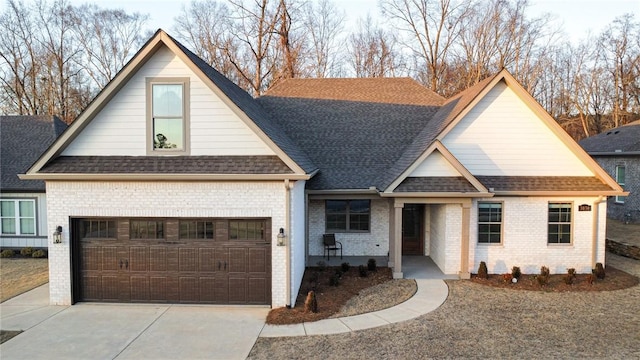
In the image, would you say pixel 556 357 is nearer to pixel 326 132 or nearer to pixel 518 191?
pixel 518 191

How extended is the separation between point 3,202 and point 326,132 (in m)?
14.4

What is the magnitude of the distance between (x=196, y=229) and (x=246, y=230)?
1.37m

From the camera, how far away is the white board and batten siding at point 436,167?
12352 mm

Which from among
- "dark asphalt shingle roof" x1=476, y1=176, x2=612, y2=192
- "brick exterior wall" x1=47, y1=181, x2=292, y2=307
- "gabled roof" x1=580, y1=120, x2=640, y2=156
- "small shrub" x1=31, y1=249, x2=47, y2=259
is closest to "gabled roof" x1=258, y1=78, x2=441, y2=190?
"dark asphalt shingle roof" x1=476, y1=176, x2=612, y2=192

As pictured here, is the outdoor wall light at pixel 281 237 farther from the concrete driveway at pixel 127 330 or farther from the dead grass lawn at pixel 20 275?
the dead grass lawn at pixel 20 275

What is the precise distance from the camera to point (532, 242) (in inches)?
511

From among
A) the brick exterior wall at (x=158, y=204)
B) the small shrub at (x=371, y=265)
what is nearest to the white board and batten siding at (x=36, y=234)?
the brick exterior wall at (x=158, y=204)

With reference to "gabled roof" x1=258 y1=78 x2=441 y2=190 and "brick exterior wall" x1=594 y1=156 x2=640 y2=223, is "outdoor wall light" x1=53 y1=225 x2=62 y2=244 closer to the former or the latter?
"gabled roof" x1=258 y1=78 x2=441 y2=190

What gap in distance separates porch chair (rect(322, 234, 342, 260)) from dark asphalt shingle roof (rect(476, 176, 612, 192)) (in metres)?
5.65

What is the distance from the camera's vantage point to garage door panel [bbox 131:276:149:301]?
10391 mm

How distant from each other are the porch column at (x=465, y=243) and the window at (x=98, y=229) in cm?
1052

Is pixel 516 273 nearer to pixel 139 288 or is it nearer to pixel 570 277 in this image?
pixel 570 277

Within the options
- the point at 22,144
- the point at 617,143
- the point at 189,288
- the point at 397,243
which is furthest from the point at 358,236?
the point at 617,143

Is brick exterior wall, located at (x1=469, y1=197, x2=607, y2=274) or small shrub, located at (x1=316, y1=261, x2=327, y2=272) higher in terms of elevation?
brick exterior wall, located at (x1=469, y1=197, x2=607, y2=274)
